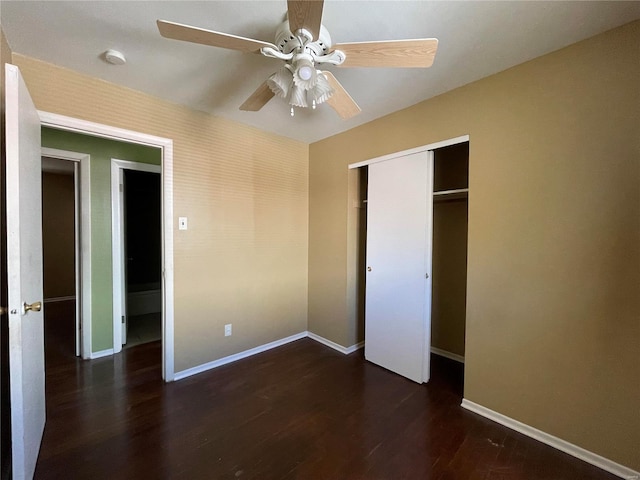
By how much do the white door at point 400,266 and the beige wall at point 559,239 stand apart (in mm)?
372

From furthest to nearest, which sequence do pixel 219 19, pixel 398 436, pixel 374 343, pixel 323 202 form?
pixel 323 202, pixel 374 343, pixel 398 436, pixel 219 19

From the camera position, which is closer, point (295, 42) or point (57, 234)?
point (295, 42)

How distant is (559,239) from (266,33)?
2.13 m

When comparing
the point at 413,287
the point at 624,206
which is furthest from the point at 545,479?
the point at 624,206

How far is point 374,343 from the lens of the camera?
2.79 metres

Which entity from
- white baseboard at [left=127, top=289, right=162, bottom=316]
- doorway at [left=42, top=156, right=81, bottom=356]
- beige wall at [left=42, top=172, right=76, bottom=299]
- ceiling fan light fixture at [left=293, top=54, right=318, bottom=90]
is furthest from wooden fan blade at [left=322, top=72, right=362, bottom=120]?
beige wall at [left=42, top=172, right=76, bottom=299]

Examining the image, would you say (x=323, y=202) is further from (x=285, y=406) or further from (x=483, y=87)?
(x=285, y=406)

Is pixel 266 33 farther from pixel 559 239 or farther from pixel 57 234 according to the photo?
pixel 57 234

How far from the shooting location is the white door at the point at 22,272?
3.92 ft

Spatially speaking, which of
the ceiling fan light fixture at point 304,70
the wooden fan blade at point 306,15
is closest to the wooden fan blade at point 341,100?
the ceiling fan light fixture at point 304,70

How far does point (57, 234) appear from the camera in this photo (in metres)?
5.22

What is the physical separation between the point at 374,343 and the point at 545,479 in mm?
1489

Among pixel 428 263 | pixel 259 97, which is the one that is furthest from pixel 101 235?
pixel 428 263

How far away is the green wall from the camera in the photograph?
280 centimetres
